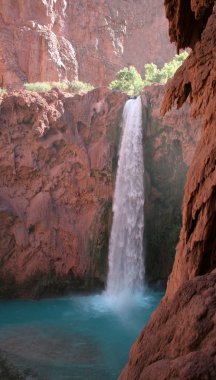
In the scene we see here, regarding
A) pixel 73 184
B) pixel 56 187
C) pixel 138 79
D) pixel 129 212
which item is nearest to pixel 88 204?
pixel 73 184

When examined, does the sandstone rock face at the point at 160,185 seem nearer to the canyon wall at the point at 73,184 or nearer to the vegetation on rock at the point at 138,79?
the canyon wall at the point at 73,184

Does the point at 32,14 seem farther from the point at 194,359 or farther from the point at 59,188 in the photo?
the point at 194,359

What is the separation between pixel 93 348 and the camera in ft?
35.3

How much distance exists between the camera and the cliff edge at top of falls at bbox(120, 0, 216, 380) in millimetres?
2098

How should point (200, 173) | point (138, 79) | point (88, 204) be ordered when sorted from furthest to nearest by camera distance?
point (138, 79)
point (88, 204)
point (200, 173)

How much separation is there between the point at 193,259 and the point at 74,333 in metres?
9.22

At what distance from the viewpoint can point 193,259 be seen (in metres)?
3.74

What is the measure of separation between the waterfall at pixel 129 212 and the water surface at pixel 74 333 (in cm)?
94

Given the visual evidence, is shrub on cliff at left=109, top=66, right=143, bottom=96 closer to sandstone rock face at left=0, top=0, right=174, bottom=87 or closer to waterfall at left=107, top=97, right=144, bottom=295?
sandstone rock face at left=0, top=0, right=174, bottom=87

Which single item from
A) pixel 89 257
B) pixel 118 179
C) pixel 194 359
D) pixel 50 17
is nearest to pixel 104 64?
pixel 50 17

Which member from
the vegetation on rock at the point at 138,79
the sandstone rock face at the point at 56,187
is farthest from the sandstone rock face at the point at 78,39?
the sandstone rock face at the point at 56,187

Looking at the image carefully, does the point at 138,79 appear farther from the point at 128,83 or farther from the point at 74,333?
the point at 74,333

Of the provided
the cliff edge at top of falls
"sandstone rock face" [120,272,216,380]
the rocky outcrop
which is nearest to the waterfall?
the cliff edge at top of falls

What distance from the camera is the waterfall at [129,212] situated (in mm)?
16406
